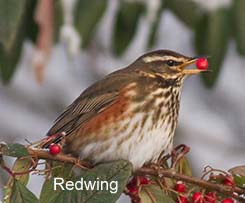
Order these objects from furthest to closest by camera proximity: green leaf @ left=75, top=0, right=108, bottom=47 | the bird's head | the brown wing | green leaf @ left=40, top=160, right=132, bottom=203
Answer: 1. green leaf @ left=75, top=0, right=108, bottom=47
2. the bird's head
3. the brown wing
4. green leaf @ left=40, top=160, right=132, bottom=203

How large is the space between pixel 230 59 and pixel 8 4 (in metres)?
2.99

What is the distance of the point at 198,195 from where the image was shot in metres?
2.44

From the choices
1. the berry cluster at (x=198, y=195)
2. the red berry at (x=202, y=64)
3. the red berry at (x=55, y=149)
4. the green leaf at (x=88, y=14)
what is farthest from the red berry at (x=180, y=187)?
the green leaf at (x=88, y=14)

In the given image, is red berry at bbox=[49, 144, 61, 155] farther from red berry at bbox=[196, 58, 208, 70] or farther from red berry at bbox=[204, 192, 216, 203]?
red berry at bbox=[196, 58, 208, 70]

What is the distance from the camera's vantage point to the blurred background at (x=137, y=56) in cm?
351

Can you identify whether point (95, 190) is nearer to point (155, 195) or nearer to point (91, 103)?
point (155, 195)

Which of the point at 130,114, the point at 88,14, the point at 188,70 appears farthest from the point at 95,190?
the point at 88,14

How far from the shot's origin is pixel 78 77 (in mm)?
6148

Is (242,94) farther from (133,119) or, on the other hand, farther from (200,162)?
(133,119)

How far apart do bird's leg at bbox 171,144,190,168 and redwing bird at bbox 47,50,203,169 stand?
0.57ft

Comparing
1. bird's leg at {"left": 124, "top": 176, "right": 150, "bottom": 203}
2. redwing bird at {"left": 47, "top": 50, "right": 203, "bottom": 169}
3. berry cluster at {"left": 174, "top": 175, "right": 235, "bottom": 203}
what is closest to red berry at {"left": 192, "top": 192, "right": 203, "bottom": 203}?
berry cluster at {"left": 174, "top": 175, "right": 235, "bottom": 203}

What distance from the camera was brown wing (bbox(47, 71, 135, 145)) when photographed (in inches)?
115

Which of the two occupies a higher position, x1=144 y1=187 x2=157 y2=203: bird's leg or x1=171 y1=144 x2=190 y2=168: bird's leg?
x1=171 y1=144 x2=190 y2=168: bird's leg

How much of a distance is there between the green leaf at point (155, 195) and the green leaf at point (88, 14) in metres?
1.03
